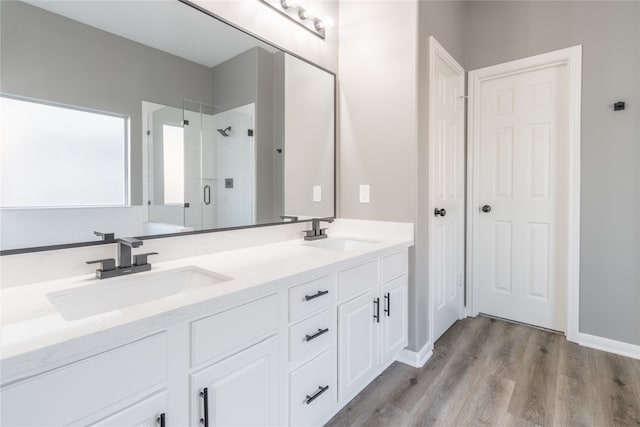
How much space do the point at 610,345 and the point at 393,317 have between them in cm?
165

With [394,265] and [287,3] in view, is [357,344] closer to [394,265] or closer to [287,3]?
[394,265]

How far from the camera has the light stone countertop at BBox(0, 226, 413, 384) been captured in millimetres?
630

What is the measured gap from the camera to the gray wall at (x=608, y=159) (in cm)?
207

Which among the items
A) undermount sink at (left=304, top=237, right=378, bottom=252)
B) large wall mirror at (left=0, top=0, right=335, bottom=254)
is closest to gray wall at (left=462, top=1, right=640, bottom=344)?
undermount sink at (left=304, top=237, right=378, bottom=252)

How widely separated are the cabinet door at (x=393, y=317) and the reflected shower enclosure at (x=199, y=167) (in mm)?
874

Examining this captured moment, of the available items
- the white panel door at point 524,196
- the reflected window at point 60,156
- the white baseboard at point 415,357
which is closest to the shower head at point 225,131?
the reflected window at point 60,156

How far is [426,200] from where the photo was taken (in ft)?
6.87

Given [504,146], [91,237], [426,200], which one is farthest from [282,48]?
[504,146]

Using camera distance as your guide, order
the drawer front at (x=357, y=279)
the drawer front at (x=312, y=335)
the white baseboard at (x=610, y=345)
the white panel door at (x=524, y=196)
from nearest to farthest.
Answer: the drawer front at (x=312, y=335)
the drawer front at (x=357, y=279)
the white baseboard at (x=610, y=345)
the white panel door at (x=524, y=196)

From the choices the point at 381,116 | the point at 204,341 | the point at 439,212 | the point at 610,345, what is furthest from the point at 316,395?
the point at 610,345

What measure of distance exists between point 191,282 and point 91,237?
397 mm

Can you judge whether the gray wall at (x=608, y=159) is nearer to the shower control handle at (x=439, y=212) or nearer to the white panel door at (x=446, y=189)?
the white panel door at (x=446, y=189)

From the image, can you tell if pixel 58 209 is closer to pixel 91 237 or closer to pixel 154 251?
pixel 91 237

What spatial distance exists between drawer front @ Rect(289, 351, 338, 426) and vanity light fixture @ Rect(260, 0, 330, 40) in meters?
1.91
